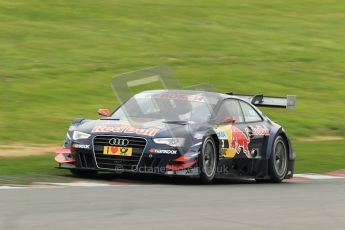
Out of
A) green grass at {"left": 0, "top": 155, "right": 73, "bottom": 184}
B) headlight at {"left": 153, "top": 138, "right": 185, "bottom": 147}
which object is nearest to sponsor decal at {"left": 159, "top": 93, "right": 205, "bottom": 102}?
headlight at {"left": 153, "top": 138, "right": 185, "bottom": 147}

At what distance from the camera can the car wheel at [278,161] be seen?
14.4 m

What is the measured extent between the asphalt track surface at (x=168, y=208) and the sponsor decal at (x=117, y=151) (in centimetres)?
43

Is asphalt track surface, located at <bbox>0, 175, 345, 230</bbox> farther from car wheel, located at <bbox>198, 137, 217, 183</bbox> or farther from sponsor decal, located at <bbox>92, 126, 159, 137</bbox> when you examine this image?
sponsor decal, located at <bbox>92, 126, 159, 137</bbox>

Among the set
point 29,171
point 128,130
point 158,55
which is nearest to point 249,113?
point 128,130

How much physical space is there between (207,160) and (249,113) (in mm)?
1946

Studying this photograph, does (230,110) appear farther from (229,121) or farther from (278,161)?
(278,161)

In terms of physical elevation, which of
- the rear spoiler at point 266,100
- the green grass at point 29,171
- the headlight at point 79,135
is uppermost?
the rear spoiler at point 266,100

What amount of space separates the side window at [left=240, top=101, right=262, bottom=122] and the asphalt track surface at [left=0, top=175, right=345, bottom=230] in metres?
2.00

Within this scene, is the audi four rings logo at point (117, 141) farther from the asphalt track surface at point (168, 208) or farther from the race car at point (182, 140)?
the asphalt track surface at point (168, 208)

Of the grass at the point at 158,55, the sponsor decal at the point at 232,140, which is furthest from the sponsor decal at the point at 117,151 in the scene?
the grass at the point at 158,55

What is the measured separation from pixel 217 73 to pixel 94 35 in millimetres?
5986

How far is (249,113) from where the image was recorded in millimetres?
14523

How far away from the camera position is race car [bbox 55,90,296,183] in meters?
12.5

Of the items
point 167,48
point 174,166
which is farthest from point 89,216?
point 167,48
